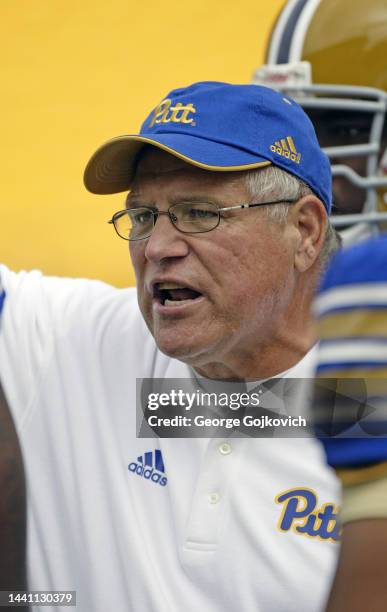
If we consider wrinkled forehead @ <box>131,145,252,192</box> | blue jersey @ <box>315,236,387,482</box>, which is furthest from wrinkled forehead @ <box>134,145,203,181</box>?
blue jersey @ <box>315,236,387,482</box>

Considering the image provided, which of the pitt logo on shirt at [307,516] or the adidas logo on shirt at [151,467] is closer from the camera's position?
the pitt logo on shirt at [307,516]

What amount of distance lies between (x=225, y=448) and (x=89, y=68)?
6.15ft

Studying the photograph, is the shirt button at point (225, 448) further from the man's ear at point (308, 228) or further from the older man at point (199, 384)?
the man's ear at point (308, 228)

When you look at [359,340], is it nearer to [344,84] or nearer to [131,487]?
[131,487]

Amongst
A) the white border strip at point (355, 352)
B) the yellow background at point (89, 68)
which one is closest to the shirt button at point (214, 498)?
the white border strip at point (355, 352)

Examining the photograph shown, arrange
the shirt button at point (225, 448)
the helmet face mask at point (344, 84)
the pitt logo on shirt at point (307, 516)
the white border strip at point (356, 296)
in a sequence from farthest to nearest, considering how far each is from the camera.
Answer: the helmet face mask at point (344, 84) → the shirt button at point (225, 448) → the pitt logo on shirt at point (307, 516) → the white border strip at point (356, 296)

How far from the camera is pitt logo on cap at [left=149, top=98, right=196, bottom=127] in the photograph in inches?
63.3

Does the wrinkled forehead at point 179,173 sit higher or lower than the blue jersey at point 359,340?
higher

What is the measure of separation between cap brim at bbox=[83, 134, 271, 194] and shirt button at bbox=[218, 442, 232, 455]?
45 cm

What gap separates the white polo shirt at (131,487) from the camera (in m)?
1.51

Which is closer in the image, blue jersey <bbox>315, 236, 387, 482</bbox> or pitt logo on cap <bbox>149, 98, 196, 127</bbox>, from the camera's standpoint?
blue jersey <bbox>315, 236, 387, 482</bbox>

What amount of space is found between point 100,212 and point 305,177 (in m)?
1.44

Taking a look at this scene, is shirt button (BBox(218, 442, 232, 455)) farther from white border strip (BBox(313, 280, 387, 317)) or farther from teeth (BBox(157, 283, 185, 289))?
white border strip (BBox(313, 280, 387, 317))

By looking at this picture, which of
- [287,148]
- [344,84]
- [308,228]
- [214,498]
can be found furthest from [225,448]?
[344,84]
